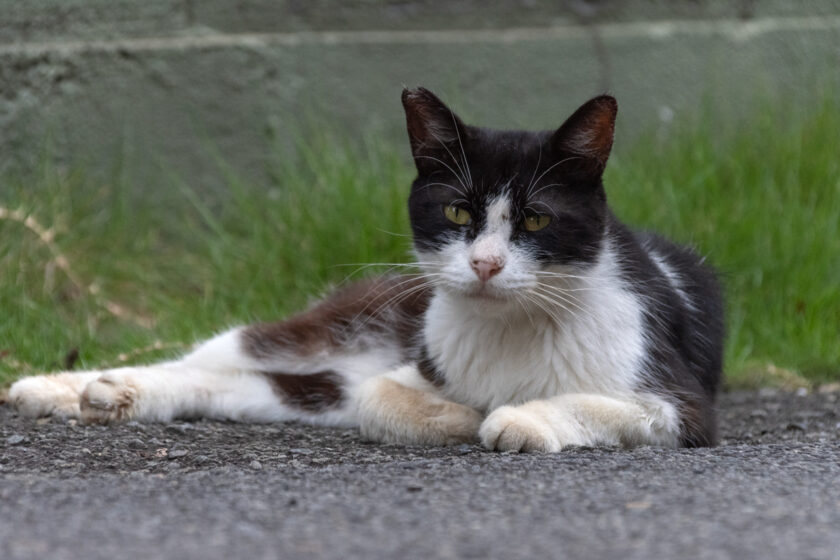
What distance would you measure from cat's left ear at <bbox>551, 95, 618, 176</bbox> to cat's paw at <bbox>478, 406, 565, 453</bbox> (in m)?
0.67

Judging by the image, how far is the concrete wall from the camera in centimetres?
513

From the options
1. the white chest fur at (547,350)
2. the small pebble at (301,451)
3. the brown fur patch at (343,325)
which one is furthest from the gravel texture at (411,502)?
the brown fur patch at (343,325)

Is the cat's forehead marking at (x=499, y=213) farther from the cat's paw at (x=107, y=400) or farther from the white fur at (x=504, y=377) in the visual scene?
the cat's paw at (x=107, y=400)

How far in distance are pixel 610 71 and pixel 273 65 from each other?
1.83m

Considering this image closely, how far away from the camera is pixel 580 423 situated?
8.33ft

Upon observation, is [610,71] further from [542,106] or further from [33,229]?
[33,229]

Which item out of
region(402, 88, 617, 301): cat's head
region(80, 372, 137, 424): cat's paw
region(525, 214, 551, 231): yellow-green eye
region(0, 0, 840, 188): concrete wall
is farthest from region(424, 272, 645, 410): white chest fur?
region(0, 0, 840, 188): concrete wall

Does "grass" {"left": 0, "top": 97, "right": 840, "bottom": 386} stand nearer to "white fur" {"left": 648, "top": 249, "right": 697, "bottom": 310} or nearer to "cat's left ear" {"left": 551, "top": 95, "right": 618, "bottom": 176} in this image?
"white fur" {"left": 648, "top": 249, "right": 697, "bottom": 310}

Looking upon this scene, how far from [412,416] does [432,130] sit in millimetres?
771

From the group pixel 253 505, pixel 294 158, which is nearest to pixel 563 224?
pixel 253 505

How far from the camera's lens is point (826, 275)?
4.59m

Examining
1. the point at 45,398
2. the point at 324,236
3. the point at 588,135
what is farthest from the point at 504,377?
the point at 324,236

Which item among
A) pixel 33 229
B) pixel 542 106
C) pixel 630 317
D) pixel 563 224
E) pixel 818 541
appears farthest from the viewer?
pixel 542 106

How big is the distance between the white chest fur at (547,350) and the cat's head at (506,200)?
145 mm
